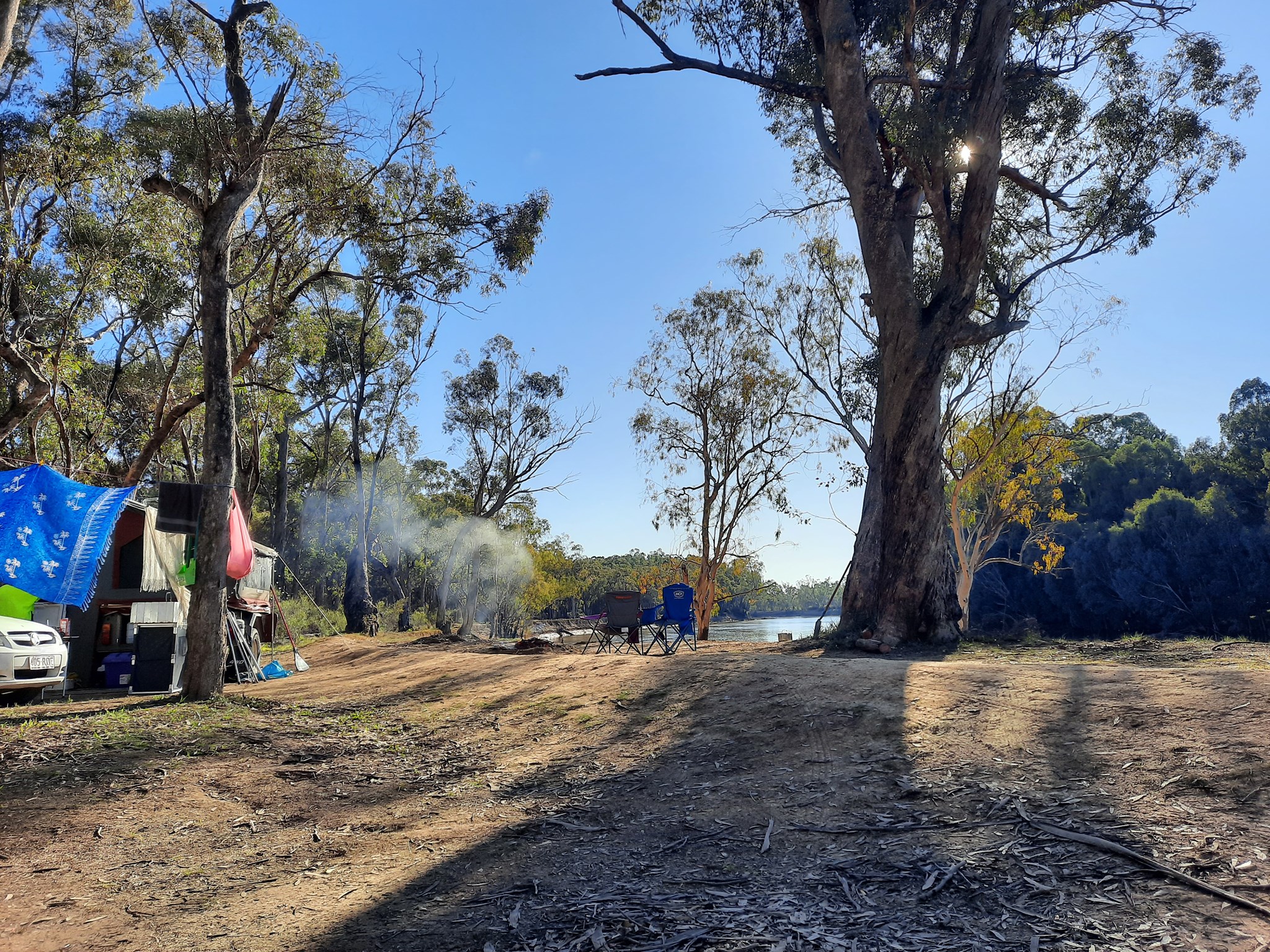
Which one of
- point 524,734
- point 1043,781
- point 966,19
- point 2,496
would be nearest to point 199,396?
point 2,496

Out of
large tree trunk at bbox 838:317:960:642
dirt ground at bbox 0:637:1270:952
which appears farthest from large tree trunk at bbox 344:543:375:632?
large tree trunk at bbox 838:317:960:642

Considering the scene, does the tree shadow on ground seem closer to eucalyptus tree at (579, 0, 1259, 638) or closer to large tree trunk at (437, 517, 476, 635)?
eucalyptus tree at (579, 0, 1259, 638)

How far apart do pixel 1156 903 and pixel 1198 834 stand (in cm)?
55

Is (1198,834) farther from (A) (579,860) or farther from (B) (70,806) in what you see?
(B) (70,806)

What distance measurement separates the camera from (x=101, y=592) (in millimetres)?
10148

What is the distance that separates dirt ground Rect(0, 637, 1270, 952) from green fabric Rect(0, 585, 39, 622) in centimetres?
288

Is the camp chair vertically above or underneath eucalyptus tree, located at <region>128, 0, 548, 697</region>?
underneath

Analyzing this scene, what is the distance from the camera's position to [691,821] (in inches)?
144

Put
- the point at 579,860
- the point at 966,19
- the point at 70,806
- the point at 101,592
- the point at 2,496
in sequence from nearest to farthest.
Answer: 1. the point at 579,860
2. the point at 70,806
3. the point at 2,496
4. the point at 101,592
5. the point at 966,19

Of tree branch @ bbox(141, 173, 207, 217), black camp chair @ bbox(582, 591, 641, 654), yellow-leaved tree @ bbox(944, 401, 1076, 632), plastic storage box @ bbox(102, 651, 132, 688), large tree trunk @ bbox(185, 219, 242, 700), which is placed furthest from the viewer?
yellow-leaved tree @ bbox(944, 401, 1076, 632)

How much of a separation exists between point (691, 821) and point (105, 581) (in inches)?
387

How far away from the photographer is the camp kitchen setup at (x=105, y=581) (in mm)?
7074

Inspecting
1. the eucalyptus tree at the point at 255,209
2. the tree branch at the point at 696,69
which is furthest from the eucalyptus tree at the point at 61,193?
the tree branch at the point at 696,69

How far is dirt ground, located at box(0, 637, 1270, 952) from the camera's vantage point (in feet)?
8.35
